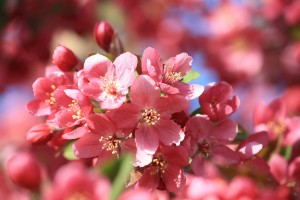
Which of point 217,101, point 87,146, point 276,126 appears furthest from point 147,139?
point 276,126

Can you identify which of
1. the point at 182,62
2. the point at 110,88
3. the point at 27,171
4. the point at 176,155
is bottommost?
the point at 27,171

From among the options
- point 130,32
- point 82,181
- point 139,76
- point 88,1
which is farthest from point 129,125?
point 130,32

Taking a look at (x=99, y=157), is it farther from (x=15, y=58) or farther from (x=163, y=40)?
(x=163, y=40)

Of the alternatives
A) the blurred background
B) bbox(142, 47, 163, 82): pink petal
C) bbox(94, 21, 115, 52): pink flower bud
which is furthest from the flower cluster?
the blurred background

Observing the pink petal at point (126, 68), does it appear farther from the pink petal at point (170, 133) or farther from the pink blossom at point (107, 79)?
the pink petal at point (170, 133)

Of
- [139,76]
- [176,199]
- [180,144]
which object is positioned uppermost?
[139,76]

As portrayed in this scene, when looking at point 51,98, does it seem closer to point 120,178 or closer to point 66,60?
point 66,60

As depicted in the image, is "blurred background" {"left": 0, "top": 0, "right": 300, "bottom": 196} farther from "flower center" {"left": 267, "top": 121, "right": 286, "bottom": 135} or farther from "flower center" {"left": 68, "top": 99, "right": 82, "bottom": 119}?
"flower center" {"left": 68, "top": 99, "right": 82, "bottom": 119}
